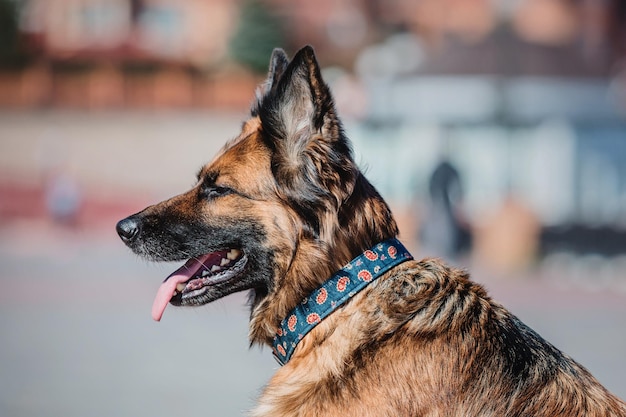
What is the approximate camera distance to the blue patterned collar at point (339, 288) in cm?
322

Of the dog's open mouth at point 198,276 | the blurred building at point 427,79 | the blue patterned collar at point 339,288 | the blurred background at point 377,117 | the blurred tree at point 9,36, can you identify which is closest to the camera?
the blue patterned collar at point 339,288

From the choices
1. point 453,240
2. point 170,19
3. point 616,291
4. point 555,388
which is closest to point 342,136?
point 555,388

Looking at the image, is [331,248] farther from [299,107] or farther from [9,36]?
[9,36]

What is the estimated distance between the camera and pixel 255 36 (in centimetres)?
2203

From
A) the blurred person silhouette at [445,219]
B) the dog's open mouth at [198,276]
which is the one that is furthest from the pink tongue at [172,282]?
the blurred person silhouette at [445,219]

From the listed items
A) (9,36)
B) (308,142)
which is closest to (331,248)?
(308,142)

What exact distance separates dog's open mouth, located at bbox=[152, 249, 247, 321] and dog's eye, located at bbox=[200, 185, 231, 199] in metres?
0.23

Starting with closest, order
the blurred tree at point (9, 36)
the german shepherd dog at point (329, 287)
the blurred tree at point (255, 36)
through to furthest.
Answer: the german shepherd dog at point (329, 287)
the blurred tree at point (9, 36)
the blurred tree at point (255, 36)

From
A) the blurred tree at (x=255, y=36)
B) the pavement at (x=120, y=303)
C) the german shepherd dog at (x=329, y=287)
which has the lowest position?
the pavement at (x=120, y=303)

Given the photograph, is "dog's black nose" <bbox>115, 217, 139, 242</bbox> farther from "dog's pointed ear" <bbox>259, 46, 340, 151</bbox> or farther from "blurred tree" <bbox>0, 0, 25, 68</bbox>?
"blurred tree" <bbox>0, 0, 25, 68</bbox>

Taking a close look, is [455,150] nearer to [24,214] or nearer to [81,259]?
[81,259]

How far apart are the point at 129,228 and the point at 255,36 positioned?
1898 cm

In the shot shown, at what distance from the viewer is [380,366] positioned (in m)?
3.05

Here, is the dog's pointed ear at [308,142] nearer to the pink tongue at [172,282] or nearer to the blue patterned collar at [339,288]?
the blue patterned collar at [339,288]
